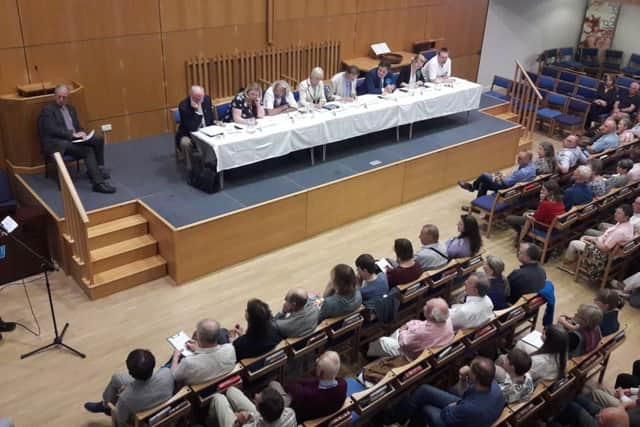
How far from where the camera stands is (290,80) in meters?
9.53

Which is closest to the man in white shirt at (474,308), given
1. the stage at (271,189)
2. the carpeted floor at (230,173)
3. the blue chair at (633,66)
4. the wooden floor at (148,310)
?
the wooden floor at (148,310)

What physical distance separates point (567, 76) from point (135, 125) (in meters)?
8.48

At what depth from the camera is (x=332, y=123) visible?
302 inches

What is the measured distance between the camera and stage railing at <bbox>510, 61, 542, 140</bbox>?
1002 cm

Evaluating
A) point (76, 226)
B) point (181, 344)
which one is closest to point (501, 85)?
point (76, 226)

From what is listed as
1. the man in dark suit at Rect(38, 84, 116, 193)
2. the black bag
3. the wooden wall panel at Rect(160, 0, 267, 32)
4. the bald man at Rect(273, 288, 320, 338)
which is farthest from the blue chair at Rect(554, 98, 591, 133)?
the bald man at Rect(273, 288, 320, 338)

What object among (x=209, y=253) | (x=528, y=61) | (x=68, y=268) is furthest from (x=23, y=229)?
(x=528, y=61)

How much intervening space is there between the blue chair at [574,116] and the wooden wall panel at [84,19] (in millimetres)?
6764

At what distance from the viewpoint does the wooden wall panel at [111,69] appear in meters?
7.36

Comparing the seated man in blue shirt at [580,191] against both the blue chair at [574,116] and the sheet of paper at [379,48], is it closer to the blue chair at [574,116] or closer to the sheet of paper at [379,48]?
the blue chair at [574,116]

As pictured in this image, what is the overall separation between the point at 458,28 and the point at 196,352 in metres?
9.40

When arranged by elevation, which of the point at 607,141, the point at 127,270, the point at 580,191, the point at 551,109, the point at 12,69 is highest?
the point at 12,69

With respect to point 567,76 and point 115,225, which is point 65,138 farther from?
point 567,76

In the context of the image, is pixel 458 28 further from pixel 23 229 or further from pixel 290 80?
pixel 23 229
